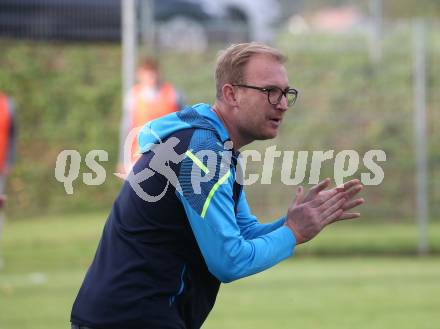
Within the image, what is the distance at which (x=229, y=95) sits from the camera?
13.8ft

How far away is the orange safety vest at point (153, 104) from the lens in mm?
13250

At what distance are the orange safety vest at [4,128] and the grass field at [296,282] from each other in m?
1.49

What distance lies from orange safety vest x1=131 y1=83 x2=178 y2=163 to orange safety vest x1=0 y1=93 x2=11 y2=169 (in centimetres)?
170

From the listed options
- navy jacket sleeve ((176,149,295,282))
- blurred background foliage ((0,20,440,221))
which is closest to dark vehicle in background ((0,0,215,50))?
blurred background foliage ((0,20,440,221))

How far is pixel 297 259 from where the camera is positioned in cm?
1427

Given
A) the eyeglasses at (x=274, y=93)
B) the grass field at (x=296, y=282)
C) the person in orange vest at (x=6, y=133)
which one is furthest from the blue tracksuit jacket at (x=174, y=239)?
the person in orange vest at (x=6, y=133)

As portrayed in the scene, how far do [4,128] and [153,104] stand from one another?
202 cm

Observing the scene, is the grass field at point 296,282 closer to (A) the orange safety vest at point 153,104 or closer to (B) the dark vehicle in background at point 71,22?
(A) the orange safety vest at point 153,104

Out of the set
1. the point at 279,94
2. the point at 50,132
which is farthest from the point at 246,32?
the point at 279,94

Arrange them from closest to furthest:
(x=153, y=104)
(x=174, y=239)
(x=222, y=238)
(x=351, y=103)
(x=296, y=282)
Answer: (x=222, y=238) < (x=174, y=239) < (x=296, y=282) < (x=153, y=104) < (x=351, y=103)

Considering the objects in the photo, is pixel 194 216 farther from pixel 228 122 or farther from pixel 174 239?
pixel 228 122

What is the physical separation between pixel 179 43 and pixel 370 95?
10.1 ft

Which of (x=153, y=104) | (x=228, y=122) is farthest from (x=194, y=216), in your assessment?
(x=153, y=104)

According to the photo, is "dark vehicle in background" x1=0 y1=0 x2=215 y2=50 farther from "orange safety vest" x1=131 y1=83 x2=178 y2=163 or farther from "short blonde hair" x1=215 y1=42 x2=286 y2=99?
"short blonde hair" x1=215 y1=42 x2=286 y2=99
